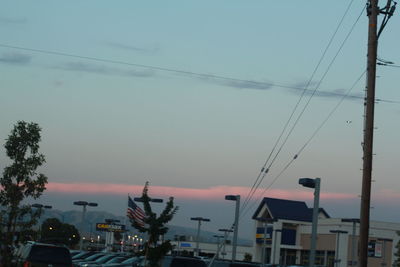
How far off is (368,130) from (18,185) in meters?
11.9

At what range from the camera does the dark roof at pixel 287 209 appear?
244 ft

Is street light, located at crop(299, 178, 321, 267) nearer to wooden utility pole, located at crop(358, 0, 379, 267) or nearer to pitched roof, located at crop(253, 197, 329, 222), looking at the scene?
wooden utility pole, located at crop(358, 0, 379, 267)

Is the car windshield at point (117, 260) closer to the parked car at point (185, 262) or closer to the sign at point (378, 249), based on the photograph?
the parked car at point (185, 262)

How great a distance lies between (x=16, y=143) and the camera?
1004 inches

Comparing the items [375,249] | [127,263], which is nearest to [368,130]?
[127,263]

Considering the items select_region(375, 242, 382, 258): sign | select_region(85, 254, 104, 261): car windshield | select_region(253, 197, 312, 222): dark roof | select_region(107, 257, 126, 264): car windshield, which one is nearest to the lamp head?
select_region(107, 257, 126, 264): car windshield

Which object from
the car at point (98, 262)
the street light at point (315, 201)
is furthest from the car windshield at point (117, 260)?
the street light at point (315, 201)

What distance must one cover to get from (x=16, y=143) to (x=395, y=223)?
5195cm

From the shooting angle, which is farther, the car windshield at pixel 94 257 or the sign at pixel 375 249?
the sign at pixel 375 249

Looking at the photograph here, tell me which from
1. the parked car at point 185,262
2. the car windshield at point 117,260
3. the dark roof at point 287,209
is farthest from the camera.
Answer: the dark roof at point 287,209

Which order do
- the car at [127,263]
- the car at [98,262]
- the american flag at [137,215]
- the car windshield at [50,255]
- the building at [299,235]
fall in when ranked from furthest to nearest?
the building at [299,235]
the car at [98,262]
the car at [127,263]
the american flag at [137,215]
the car windshield at [50,255]

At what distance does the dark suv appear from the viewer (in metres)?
24.8

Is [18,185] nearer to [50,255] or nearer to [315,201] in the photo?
[50,255]

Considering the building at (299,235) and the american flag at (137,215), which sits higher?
the building at (299,235)
